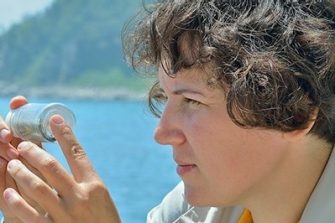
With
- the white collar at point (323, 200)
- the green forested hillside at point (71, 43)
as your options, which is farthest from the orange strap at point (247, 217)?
the green forested hillside at point (71, 43)

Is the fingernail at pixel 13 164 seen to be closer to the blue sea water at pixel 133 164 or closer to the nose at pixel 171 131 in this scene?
the blue sea water at pixel 133 164

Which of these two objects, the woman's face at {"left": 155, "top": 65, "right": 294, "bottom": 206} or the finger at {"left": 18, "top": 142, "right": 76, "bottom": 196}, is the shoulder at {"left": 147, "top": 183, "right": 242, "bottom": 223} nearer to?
the woman's face at {"left": 155, "top": 65, "right": 294, "bottom": 206}

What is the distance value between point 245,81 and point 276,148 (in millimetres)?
128

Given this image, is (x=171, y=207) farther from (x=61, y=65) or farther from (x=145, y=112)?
(x=61, y=65)

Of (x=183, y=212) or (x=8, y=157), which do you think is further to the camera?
(x=183, y=212)

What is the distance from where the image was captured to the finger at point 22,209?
1.27 metres

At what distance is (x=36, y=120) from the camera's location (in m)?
1.32

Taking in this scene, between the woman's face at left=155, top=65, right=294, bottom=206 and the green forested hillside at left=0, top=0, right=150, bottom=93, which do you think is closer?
the woman's face at left=155, top=65, right=294, bottom=206

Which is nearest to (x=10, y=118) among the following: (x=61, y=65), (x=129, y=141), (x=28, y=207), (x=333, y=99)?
(x=28, y=207)

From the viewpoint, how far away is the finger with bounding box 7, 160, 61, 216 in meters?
1.25

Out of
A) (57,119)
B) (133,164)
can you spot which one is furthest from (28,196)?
(133,164)

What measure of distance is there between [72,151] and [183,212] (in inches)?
11.4

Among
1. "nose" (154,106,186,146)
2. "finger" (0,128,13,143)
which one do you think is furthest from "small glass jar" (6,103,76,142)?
"nose" (154,106,186,146)

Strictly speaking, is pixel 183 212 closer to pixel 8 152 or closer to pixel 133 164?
pixel 8 152
